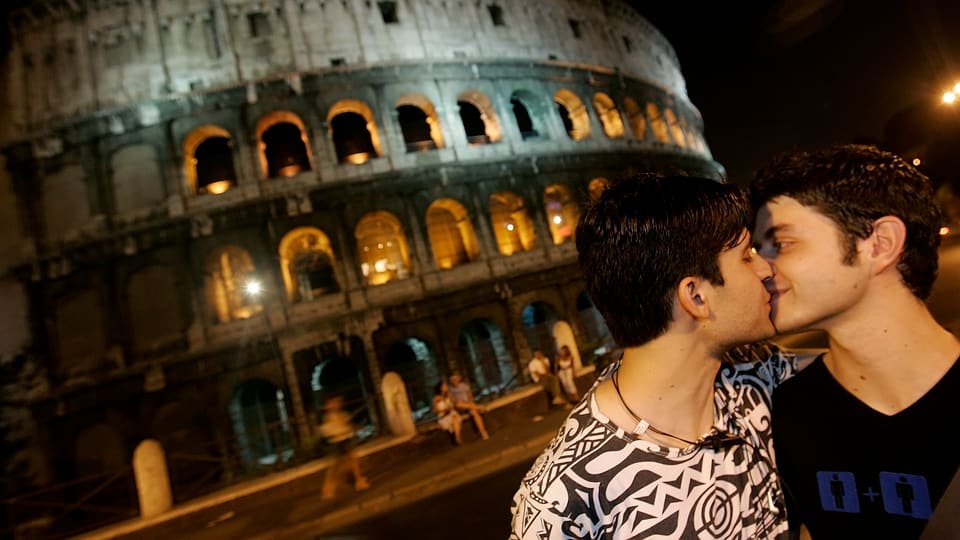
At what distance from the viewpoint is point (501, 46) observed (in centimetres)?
1750

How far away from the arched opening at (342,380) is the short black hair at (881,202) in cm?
1255

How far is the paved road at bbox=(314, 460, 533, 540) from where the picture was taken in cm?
545

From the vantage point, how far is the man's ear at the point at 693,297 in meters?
1.46

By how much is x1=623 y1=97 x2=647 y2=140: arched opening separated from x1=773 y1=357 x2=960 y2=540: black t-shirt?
69.5 feet

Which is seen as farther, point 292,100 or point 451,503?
point 292,100

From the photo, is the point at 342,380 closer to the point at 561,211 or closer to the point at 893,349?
the point at 561,211

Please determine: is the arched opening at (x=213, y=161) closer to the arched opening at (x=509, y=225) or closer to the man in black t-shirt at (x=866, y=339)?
the arched opening at (x=509, y=225)

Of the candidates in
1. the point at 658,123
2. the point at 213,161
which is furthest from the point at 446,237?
the point at 658,123

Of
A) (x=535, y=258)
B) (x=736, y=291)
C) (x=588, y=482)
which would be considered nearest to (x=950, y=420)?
(x=736, y=291)

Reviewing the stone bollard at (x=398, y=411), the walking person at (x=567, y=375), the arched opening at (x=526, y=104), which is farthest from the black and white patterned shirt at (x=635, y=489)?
the arched opening at (x=526, y=104)

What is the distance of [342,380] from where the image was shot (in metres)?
15.8

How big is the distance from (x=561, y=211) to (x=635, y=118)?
7.22m

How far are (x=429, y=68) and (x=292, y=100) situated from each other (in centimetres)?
488

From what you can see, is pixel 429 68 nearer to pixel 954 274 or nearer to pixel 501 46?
pixel 501 46
